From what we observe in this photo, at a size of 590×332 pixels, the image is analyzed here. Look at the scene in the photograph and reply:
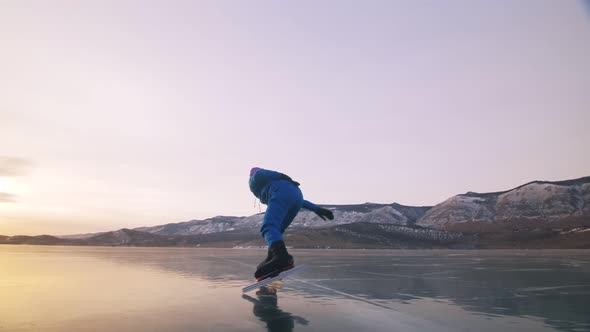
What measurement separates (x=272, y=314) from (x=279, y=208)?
8.95 ft

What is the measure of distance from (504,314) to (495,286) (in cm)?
435

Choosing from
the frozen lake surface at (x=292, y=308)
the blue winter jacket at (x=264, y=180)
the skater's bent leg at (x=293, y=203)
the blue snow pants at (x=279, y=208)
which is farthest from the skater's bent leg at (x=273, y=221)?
the frozen lake surface at (x=292, y=308)

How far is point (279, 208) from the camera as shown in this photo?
26.8 feet

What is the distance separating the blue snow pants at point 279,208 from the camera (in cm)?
786

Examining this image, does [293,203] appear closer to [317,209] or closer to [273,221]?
[273,221]

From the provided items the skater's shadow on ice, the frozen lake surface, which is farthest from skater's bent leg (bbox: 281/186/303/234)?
the skater's shadow on ice

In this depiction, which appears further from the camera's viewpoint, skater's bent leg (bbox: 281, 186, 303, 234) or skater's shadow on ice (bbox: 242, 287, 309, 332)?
skater's bent leg (bbox: 281, 186, 303, 234)

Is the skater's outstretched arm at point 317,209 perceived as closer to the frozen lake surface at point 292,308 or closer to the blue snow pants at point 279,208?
the blue snow pants at point 279,208

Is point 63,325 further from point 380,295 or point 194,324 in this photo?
point 380,295

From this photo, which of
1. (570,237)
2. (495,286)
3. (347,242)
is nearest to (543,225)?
(570,237)

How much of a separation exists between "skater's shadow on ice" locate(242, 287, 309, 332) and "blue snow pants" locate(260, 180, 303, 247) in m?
1.03

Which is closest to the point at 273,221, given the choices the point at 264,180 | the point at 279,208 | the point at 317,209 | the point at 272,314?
the point at 279,208

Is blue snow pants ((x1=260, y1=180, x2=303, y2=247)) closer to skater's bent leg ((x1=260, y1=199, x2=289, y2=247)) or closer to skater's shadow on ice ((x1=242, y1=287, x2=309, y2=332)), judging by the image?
skater's bent leg ((x1=260, y1=199, x2=289, y2=247))

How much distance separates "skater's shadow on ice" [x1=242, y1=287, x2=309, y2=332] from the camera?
4938 mm
